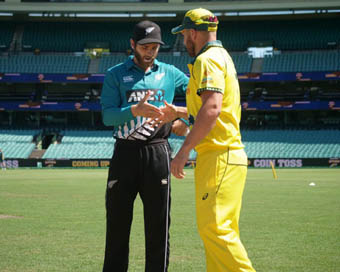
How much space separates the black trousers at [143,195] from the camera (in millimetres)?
5348

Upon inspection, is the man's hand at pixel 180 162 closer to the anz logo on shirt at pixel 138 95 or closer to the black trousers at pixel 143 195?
the black trousers at pixel 143 195

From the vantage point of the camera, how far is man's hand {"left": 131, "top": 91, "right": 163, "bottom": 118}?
5.00m

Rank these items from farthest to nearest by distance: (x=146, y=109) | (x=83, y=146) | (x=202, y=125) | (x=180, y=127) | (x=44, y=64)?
(x=44, y=64)
(x=83, y=146)
(x=180, y=127)
(x=146, y=109)
(x=202, y=125)

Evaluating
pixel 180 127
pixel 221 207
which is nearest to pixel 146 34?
pixel 180 127

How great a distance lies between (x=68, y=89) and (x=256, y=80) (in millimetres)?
22097

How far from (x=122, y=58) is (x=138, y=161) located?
56.7 m

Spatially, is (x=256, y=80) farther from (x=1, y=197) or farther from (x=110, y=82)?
(x=110, y=82)

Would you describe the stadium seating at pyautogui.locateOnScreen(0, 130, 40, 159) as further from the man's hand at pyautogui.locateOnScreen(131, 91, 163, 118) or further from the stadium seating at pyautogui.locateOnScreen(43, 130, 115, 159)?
the man's hand at pyautogui.locateOnScreen(131, 91, 163, 118)

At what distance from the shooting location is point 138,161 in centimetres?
535

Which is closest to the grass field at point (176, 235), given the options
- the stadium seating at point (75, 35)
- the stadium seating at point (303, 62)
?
the stadium seating at point (303, 62)

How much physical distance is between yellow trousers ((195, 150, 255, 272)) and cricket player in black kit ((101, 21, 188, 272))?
3.33ft

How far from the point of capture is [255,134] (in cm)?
5525

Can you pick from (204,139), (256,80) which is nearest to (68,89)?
(256,80)

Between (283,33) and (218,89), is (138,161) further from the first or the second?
(283,33)
